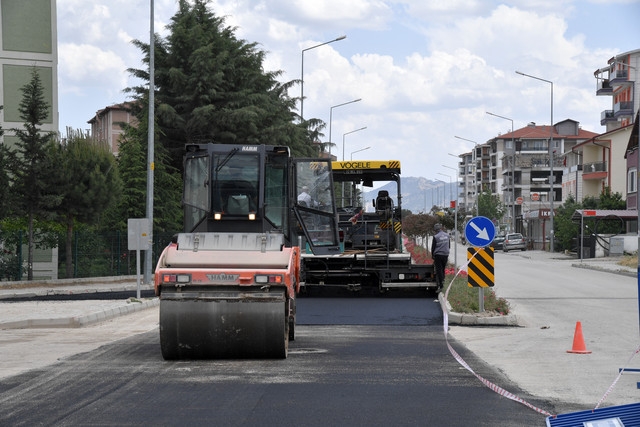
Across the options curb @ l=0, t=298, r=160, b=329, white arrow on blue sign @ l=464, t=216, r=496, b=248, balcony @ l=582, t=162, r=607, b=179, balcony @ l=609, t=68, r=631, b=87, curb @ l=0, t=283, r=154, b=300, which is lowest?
curb @ l=0, t=283, r=154, b=300

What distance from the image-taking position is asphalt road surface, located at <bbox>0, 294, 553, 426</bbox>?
28.3 ft

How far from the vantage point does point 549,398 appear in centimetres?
980

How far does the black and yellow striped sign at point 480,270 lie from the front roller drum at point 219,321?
693 centimetres

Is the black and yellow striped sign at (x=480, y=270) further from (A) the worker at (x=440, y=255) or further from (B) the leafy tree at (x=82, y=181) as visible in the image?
(B) the leafy tree at (x=82, y=181)

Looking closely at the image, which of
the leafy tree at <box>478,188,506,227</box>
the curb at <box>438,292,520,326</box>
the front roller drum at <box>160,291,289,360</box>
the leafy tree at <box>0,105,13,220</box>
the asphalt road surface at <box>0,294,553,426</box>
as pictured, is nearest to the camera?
the asphalt road surface at <box>0,294,553,426</box>

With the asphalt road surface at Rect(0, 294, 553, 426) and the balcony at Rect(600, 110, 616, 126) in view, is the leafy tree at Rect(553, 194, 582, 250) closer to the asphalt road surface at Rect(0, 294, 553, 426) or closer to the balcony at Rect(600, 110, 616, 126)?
the balcony at Rect(600, 110, 616, 126)

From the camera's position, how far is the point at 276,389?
33.5 feet

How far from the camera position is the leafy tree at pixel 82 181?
3475cm

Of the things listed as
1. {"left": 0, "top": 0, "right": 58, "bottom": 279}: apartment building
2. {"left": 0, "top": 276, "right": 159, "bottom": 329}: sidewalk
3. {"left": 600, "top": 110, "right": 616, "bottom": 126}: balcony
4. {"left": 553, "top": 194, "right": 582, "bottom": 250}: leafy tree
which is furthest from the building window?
{"left": 0, "top": 276, "right": 159, "bottom": 329}: sidewalk

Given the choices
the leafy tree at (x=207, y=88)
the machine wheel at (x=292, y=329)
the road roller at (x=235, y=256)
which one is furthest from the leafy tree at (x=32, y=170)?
the machine wheel at (x=292, y=329)

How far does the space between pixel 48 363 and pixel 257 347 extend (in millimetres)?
2713

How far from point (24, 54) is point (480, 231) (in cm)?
2798

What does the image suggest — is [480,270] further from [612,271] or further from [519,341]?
[612,271]

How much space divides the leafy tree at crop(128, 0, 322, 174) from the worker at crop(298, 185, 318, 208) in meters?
29.1
